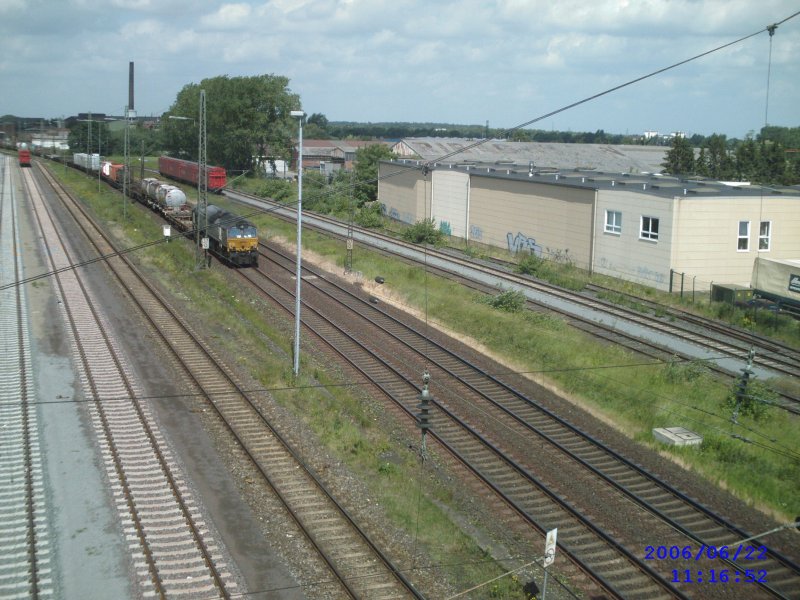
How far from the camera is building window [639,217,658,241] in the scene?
32562 millimetres

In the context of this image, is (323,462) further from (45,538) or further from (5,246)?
(5,246)

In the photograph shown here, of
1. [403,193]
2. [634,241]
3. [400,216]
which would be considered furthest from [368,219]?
[634,241]

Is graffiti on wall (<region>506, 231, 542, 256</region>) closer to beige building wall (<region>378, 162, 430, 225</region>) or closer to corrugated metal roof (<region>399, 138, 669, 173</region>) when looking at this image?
beige building wall (<region>378, 162, 430, 225</region>)

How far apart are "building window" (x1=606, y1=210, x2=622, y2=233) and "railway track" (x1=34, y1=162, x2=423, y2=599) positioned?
19717 mm

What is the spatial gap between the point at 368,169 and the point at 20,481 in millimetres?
52991

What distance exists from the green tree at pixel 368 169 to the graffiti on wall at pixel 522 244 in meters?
23.5

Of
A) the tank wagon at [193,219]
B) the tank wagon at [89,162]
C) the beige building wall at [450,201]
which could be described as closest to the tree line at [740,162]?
the beige building wall at [450,201]

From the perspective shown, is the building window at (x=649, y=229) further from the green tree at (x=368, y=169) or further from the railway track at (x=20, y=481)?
the green tree at (x=368, y=169)

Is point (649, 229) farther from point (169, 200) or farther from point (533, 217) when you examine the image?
point (169, 200)

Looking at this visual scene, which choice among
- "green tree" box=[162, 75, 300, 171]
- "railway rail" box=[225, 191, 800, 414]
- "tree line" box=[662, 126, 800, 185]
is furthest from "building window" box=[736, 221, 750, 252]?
"green tree" box=[162, 75, 300, 171]

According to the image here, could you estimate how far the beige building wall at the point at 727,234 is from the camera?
31625mm

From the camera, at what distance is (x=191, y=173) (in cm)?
6356

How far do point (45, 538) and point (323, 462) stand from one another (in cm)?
546

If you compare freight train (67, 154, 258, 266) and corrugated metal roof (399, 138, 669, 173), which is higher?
corrugated metal roof (399, 138, 669, 173)
